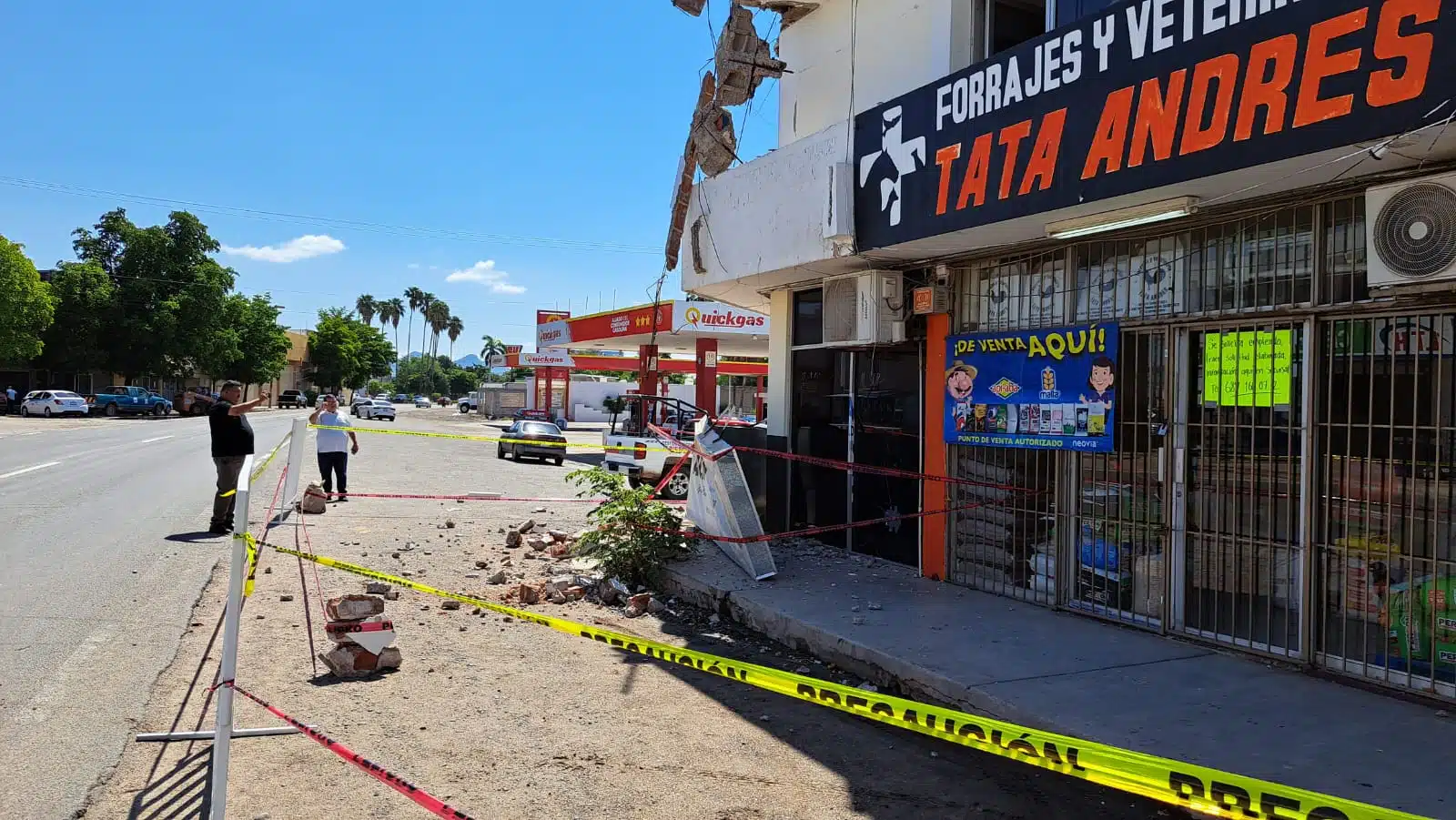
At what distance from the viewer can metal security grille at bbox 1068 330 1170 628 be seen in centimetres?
655

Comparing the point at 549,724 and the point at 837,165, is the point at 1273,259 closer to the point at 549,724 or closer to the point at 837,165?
the point at 837,165

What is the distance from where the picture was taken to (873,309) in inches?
342

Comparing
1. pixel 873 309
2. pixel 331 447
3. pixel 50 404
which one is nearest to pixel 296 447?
pixel 873 309

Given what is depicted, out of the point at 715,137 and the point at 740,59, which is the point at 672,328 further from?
the point at 740,59

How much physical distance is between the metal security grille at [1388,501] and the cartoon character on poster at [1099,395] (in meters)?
1.43

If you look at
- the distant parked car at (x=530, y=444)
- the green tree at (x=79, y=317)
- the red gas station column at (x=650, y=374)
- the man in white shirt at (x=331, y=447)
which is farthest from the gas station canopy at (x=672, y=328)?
the green tree at (x=79, y=317)

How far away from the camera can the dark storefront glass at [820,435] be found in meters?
10.1

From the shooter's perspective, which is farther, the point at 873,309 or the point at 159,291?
the point at 159,291

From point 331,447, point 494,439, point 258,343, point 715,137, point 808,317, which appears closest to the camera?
point 715,137

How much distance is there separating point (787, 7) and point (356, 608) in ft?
26.1

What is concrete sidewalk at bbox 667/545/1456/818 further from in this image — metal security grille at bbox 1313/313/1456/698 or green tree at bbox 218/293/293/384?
green tree at bbox 218/293/293/384

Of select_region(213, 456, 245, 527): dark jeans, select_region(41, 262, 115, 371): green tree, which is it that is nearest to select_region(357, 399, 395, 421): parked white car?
select_region(41, 262, 115, 371): green tree

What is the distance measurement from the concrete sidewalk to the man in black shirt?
19.4 feet

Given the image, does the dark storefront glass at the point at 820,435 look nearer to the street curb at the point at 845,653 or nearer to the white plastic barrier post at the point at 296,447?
the street curb at the point at 845,653
